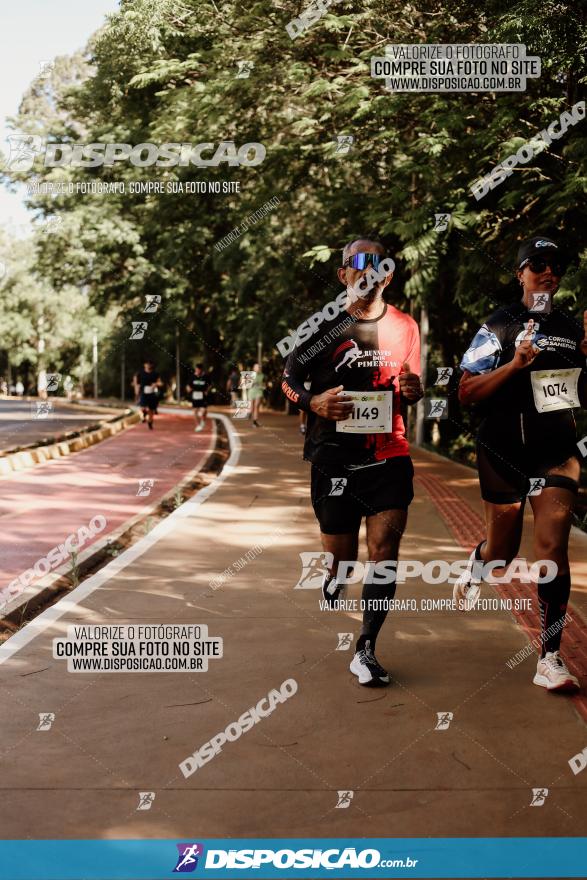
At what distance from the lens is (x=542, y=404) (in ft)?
17.4

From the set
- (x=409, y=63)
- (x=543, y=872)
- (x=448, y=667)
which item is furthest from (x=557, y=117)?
(x=543, y=872)

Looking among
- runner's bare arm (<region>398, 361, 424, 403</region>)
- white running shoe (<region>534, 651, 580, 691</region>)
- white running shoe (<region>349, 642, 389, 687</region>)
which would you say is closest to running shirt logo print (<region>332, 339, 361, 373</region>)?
runner's bare arm (<region>398, 361, 424, 403</region>)

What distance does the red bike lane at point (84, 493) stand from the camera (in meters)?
10.5

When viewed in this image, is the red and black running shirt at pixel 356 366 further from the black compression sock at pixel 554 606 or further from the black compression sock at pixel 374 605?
the black compression sock at pixel 554 606

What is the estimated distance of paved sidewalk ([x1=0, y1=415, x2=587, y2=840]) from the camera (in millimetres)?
3863

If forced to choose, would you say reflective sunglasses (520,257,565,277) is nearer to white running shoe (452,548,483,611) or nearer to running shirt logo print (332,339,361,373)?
running shirt logo print (332,339,361,373)

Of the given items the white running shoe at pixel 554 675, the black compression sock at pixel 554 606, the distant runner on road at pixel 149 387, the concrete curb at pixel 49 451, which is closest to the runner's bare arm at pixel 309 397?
the black compression sock at pixel 554 606

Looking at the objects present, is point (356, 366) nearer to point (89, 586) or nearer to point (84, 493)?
point (89, 586)

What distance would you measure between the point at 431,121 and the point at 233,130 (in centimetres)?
662

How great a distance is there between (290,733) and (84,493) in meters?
11.0

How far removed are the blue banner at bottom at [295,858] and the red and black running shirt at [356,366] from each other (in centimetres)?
212

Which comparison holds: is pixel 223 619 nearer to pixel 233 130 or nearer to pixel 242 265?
pixel 233 130

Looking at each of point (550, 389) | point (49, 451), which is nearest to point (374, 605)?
point (550, 389)

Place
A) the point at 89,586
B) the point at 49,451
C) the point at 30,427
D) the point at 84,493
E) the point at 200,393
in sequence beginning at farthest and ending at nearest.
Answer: the point at 30,427, the point at 200,393, the point at 49,451, the point at 84,493, the point at 89,586
